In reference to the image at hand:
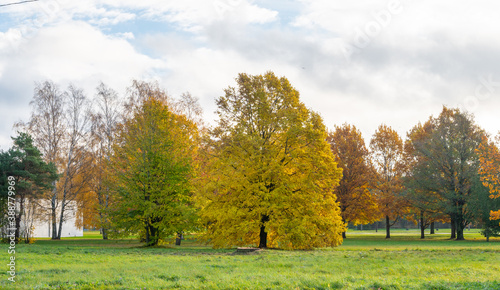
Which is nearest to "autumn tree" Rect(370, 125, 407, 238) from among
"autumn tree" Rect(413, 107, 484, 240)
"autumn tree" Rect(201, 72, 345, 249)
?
"autumn tree" Rect(413, 107, 484, 240)

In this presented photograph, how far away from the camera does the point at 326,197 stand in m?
26.0

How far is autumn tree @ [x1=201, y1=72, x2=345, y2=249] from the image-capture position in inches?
907

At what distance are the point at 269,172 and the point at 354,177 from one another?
81.2 ft

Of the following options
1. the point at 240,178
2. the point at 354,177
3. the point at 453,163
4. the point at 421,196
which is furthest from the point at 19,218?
the point at 453,163

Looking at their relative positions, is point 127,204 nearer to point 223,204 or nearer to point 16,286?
point 223,204

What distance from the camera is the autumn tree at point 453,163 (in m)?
38.5

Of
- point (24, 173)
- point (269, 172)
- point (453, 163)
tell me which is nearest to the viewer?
point (269, 172)

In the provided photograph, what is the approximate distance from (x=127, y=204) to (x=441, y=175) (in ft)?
102

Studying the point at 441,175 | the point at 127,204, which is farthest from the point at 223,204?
the point at 441,175

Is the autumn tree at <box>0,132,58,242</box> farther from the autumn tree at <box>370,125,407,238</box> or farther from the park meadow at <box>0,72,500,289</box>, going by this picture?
the autumn tree at <box>370,125,407,238</box>

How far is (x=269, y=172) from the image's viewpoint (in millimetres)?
22984

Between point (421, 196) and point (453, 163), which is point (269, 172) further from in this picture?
point (453, 163)

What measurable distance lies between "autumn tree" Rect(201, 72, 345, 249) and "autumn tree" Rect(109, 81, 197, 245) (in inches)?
91.1

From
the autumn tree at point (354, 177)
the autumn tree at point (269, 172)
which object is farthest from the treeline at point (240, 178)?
the autumn tree at point (354, 177)
